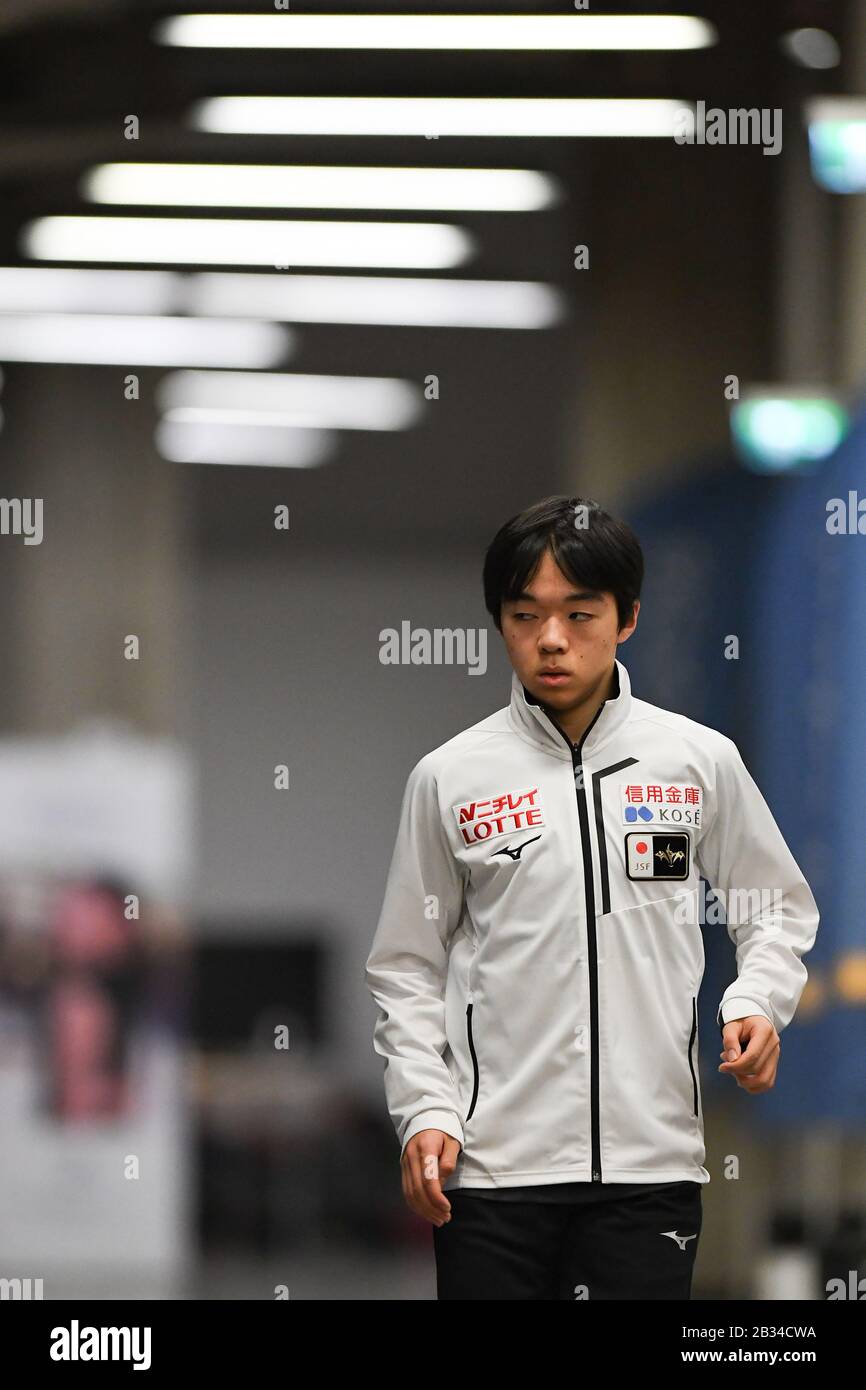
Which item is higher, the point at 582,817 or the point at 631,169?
the point at 631,169

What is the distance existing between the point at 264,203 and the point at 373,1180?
297 centimetres

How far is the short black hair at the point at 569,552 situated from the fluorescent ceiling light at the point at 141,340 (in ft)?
8.65

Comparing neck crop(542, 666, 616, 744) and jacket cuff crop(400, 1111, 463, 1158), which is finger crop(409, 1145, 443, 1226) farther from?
neck crop(542, 666, 616, 744)

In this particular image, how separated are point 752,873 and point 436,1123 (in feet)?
1.69

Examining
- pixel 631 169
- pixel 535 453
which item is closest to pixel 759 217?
pixel 631 169

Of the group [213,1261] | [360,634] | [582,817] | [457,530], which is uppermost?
[457,530]

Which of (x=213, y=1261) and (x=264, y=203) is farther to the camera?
(x=213, y=1261)

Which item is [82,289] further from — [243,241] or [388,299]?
[388,299]

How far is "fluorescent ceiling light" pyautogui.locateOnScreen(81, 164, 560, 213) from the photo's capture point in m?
4.59

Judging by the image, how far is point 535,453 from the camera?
473 centimetres

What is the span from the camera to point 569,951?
92.1 inches

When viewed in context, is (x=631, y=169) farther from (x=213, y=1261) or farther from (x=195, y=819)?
(x=213, y=1261)
